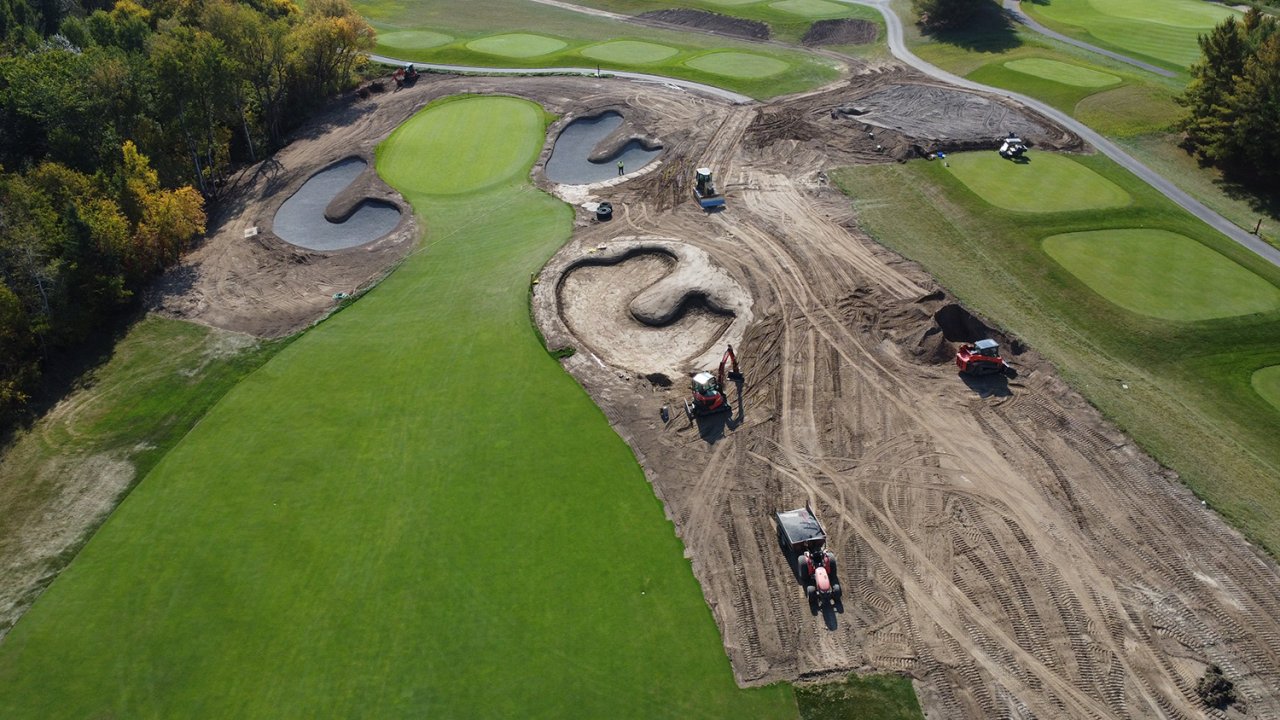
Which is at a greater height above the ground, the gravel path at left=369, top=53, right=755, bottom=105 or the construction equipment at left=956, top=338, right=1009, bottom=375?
the gravel path at left=369, top=53, right=755, bottom=105

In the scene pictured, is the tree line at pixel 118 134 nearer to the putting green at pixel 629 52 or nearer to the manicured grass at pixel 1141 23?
the putting green at pixel 629 52

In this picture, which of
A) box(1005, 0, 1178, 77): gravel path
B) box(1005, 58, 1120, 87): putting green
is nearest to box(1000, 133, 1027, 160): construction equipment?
box(1005, 58, 1120, 87): putting green

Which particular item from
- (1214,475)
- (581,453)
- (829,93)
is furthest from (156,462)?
(829,93)

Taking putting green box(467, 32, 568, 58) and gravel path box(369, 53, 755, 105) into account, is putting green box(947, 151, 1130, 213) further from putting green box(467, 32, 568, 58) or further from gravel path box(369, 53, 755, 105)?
putting green box(467, 32, 568, 58)

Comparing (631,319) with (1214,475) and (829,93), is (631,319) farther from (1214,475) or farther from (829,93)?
(829,93)

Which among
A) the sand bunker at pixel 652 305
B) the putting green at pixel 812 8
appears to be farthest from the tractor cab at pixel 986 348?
the putting green at pixel 812 8

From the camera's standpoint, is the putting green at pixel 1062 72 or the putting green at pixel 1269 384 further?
the putting green at pixel 1062 72
